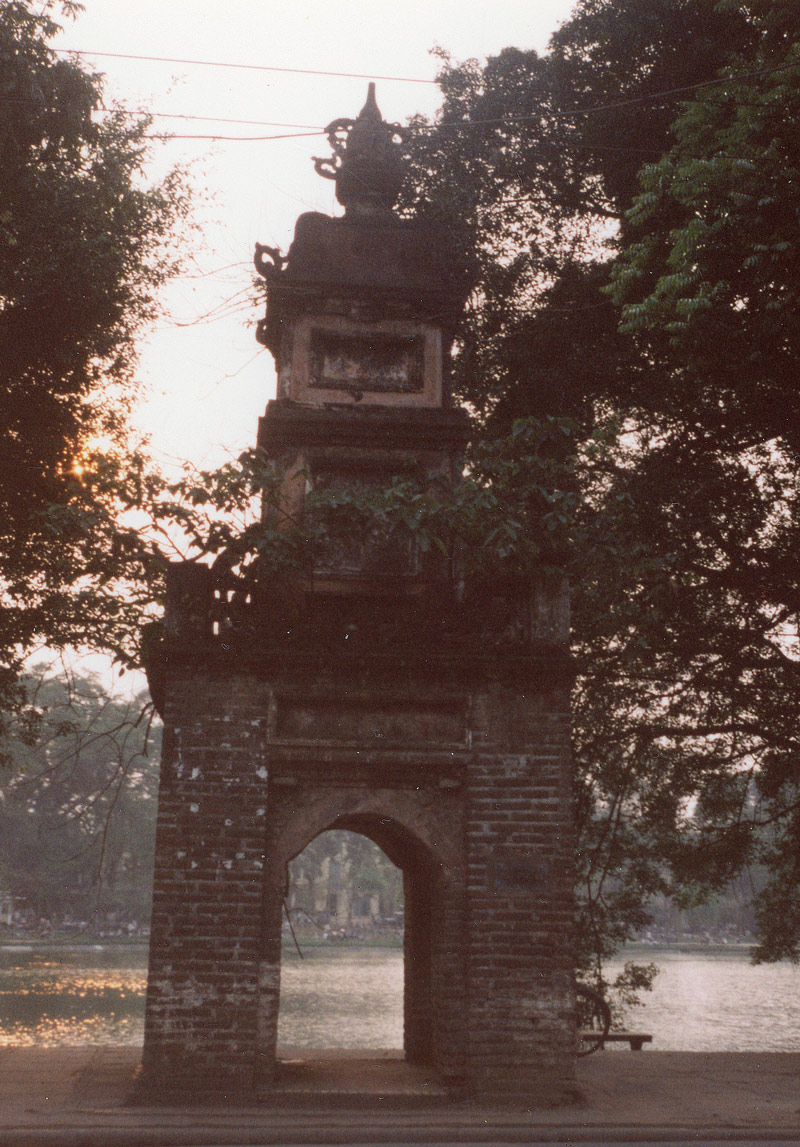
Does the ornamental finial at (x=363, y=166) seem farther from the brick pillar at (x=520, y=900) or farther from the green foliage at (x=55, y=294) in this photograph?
the brick pillar at (x=520, y=900)

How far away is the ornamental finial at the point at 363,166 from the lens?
11.5m

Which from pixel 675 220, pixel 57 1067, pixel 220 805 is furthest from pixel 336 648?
pixel 675 220

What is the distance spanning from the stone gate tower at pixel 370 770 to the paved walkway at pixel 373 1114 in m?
0.39

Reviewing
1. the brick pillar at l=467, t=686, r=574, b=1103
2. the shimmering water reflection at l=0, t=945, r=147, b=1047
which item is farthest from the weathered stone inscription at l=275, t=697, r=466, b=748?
the shimmering water reflection at l=0, t=945, r=147, b=1047

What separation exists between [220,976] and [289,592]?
10.1ft

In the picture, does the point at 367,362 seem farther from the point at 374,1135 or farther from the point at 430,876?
the point at 374,1135

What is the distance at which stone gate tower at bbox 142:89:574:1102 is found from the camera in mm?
8148

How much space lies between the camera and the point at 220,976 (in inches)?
320

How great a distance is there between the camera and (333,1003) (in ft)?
76.2

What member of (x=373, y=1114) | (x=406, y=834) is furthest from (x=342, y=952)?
(x=373, y=1114)

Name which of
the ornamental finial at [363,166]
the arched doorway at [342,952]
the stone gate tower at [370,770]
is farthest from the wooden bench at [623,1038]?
the ornamental finial at [363,166]

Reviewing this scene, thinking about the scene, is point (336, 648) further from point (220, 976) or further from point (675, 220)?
point (675, 220)

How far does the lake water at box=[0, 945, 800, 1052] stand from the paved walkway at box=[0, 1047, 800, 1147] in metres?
4.81

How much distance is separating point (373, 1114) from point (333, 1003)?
646 inches
